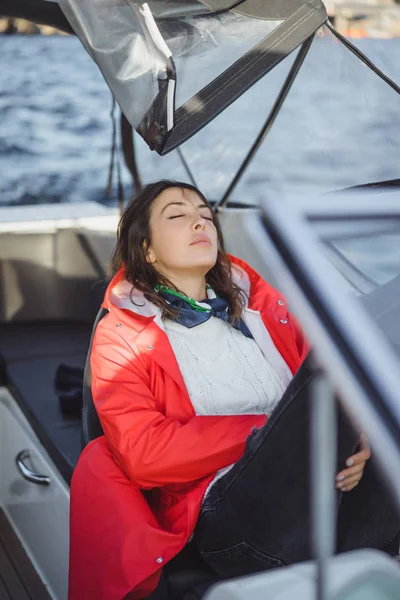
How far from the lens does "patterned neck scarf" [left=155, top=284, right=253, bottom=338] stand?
1.89 metres

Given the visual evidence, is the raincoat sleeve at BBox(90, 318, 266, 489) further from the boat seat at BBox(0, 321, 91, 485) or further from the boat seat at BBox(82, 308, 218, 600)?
the boat seat at BBox(0, 321, 91, 485)

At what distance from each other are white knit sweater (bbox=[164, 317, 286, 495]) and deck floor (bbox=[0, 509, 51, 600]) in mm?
988

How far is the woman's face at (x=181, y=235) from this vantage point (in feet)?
6.31

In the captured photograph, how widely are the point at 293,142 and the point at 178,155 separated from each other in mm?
523

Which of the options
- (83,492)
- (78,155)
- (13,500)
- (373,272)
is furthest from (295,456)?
(78,155)

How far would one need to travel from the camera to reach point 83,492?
1.73 m

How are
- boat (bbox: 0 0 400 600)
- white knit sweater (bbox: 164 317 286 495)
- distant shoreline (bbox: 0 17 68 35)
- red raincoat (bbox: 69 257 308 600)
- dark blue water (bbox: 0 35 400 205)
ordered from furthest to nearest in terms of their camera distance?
distant shoreline (bbox: 0 17 68 35) < dark blue water (bbox: 0 35 400 205) < white knit sweater (bbox: 164 317 286 495) < red raincoat (bbox: 69 257 308 600) < boat (bbox: 0 0 400 600)

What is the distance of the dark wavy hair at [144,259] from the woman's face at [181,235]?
2 cm

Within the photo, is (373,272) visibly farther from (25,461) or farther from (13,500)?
(13,500)

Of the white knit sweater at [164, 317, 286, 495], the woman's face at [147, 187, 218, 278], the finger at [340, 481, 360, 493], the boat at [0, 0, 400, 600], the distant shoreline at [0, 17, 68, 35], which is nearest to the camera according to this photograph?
the boat at [0, 0, 400, 600]

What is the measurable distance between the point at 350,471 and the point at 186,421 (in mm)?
511

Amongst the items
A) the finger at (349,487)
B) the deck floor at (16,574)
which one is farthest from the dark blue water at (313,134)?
A: the deck floor at (16,574)

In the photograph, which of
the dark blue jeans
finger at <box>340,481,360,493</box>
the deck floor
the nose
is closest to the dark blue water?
the nose

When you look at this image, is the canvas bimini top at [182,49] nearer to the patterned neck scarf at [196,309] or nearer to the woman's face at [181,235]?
the woman's face at [181,235]
